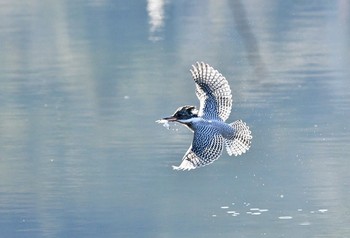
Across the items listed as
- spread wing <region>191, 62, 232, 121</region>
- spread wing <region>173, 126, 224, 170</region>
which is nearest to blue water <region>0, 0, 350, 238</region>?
spread wing <region>173, 126, 224, 170</region>

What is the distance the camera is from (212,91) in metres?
7.32

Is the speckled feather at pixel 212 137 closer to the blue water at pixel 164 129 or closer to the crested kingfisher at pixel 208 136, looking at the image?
the crested kingfisher at pixel 208 136

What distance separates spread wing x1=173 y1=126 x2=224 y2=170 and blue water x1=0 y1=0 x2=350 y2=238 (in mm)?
418

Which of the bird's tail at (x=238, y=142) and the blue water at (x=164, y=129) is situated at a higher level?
the bird's tail at (x=238, y=142)

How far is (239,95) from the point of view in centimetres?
1159

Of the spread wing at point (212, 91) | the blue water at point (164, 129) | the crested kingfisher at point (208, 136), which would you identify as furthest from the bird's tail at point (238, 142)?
the blue water at point (164, 129)

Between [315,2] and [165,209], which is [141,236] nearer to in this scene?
[165,209]

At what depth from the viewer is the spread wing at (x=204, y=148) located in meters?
7.02

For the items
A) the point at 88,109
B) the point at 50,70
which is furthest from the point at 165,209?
the point at 50,70

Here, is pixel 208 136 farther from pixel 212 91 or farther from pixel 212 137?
pixel 212 91

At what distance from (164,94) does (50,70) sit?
2.23 meters

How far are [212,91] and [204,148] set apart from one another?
15.6 inches

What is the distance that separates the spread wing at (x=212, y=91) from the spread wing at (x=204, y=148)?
20cm

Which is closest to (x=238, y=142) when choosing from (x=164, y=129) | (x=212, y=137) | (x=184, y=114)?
(x=212, y=137)
